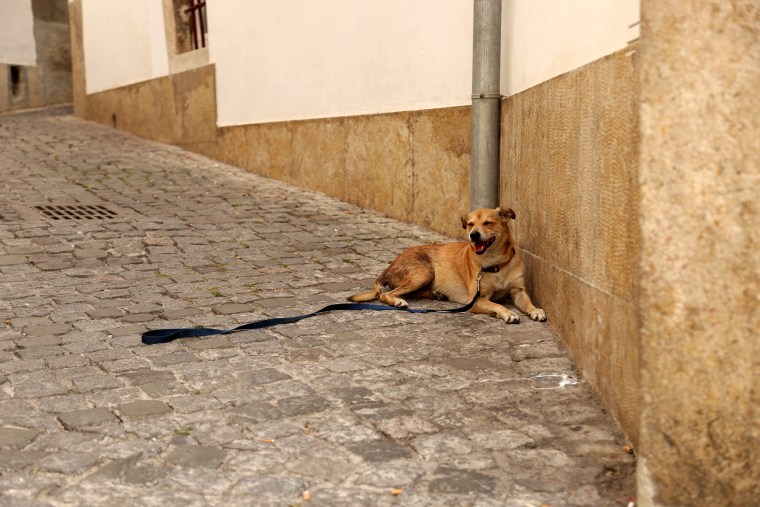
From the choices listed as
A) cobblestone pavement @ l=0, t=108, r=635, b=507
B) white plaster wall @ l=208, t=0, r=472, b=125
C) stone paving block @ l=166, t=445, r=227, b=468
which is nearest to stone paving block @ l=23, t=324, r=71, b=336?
cobblestone pavement @ l=0, t=108, r=635, b=507

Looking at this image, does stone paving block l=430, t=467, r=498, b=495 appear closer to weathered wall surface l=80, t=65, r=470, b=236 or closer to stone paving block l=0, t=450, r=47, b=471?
stone paving block l=0, t=450, r=47, b=471

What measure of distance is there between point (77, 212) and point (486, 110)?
494 centimetres

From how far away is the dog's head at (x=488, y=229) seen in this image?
6.46 meters

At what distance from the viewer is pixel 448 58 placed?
355 inches

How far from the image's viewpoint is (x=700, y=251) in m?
3.01

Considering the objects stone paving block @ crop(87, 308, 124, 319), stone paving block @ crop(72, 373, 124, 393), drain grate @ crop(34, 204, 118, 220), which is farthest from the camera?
drain grate @ crop(34, 204, 118, 220)

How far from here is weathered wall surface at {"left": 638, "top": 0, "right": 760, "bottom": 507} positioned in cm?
297

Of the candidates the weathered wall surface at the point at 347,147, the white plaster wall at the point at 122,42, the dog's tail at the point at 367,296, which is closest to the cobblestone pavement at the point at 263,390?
the dog's tail at the point at 367,296

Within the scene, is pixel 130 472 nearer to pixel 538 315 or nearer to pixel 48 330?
pixel 48 330

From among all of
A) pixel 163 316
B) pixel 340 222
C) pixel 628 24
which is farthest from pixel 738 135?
pixel 340 222

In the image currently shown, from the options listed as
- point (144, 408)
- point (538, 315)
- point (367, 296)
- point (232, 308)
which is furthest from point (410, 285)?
point (144, 408)

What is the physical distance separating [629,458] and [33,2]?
67.7 ft

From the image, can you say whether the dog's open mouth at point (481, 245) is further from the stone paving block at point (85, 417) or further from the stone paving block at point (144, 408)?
the stone paving block at point (85, 417)

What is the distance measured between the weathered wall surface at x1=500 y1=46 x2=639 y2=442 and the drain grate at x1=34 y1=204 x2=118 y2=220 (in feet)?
17.3
